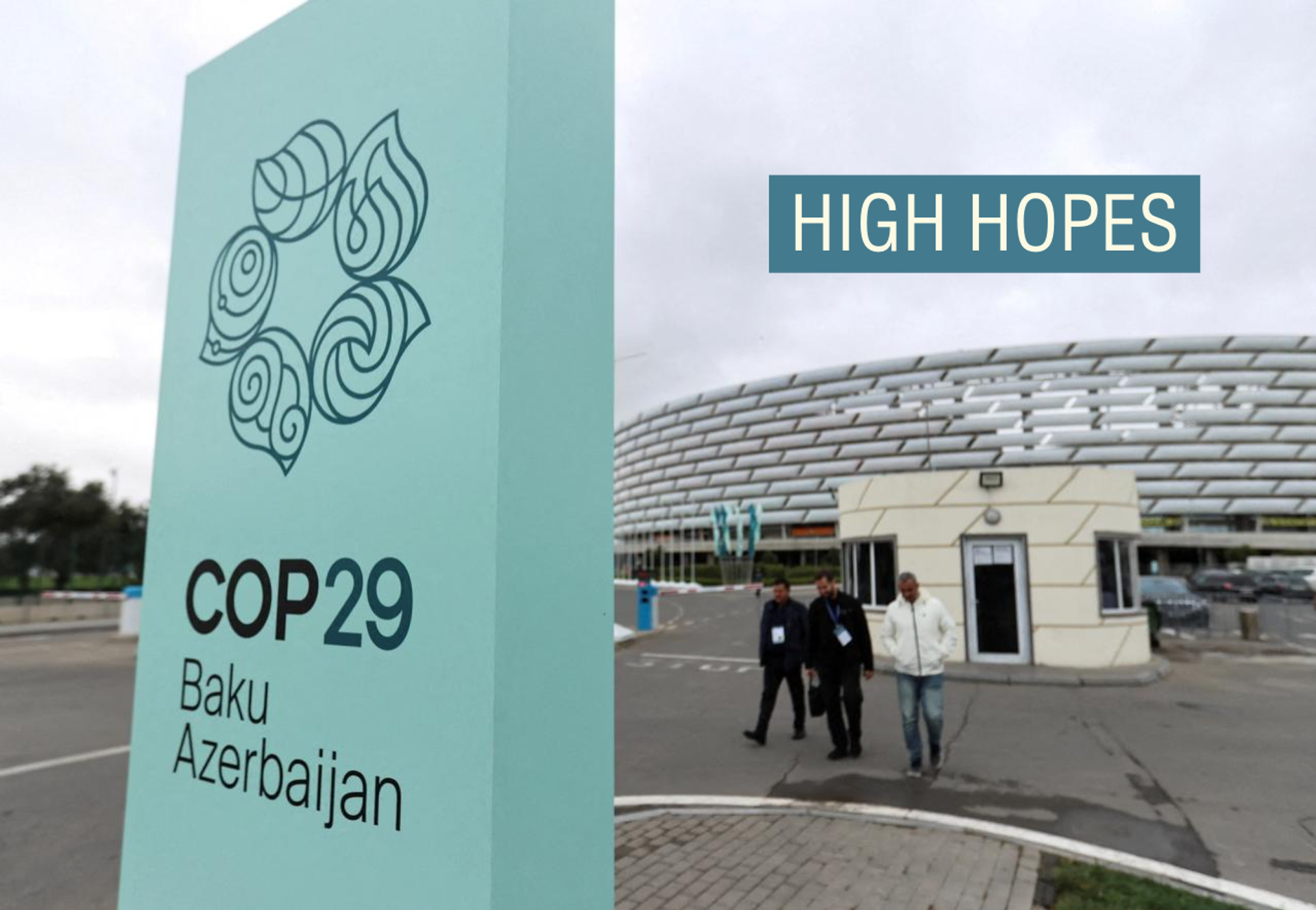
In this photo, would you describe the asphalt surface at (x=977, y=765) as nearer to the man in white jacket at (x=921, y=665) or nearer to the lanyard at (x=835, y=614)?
the man in white jacket at (x=921, y=665)

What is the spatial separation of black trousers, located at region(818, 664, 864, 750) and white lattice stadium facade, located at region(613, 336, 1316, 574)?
62618 mm

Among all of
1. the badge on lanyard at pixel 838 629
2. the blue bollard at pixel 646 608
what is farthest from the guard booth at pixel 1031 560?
the blue bollard at pixel 646 608

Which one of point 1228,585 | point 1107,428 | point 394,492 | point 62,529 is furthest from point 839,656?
point 1107,428

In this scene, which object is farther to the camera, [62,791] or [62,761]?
[62,761]

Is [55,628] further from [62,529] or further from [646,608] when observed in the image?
[62,529]

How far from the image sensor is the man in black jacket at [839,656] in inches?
289

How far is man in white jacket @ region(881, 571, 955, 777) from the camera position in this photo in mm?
6684

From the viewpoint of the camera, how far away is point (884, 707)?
32.5 feet

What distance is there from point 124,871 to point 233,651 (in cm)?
94

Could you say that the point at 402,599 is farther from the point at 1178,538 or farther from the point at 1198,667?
the point at 1178,538

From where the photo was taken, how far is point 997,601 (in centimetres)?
1373

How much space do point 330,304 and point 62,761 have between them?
778 centimetres

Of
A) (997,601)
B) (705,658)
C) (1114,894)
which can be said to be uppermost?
(997,601)

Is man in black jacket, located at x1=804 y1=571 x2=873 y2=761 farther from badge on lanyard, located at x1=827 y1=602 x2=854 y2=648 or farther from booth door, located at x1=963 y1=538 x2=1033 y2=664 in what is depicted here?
booth door, located at x1=963 y1=538 x2=1033 y2=664
